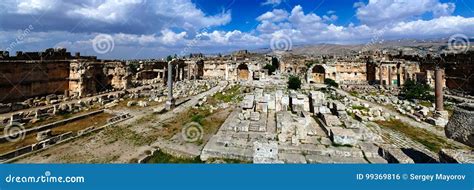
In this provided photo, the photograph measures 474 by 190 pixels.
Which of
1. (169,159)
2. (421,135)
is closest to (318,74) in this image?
(421,135)

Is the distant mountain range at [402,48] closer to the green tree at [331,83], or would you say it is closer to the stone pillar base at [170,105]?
the green tree at [331,83]

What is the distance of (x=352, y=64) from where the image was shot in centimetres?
4284

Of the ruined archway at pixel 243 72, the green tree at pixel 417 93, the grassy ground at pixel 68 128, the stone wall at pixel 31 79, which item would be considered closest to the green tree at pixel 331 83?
the green tree at pixel 417 93

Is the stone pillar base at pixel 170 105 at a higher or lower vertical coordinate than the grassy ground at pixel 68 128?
higher

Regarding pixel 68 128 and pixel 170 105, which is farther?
pixel 170 105

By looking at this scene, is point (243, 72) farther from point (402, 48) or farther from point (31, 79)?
point (402, 48)

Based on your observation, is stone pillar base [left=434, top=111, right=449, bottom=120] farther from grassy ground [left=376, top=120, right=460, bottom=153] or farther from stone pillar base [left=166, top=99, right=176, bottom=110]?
stone pillar base [left=166, top=99, right=176, bottom=110]

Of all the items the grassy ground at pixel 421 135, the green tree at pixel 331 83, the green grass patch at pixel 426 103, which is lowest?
the grassy ground at pixel 421 135

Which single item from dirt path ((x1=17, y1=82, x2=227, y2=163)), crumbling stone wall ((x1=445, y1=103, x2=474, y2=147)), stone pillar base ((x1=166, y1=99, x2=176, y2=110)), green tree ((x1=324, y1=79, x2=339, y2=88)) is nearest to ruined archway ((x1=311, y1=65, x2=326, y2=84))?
green tree ((x1=324, y1=79, x2=339, y2=88))

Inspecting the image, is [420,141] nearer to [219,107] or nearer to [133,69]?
[219,107]

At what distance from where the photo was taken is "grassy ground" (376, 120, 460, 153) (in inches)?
492

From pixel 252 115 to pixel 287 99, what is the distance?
4.03 metres

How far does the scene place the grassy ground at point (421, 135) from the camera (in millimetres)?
12484

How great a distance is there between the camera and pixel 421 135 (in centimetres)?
1445
